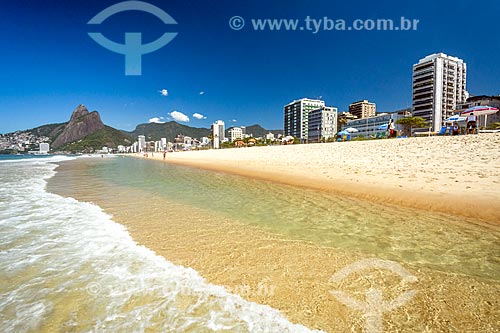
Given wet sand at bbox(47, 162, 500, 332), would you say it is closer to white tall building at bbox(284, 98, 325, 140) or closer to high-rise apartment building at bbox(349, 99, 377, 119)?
white tall building at bbox(284, 98, 325, 140)

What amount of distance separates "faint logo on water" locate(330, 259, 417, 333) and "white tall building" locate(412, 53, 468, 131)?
9488 cm

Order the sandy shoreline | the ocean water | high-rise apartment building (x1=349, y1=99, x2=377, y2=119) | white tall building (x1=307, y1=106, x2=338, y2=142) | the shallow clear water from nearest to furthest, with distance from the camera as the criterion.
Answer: the ocean water → the shallow clear water → the sandy shoreline → white tall building (x1=307, y1=106, x2=338, y2=142) → high-rise apartment building (x1=349, y1=99, x2=377, y2=119)

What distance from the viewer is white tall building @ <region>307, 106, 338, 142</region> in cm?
12588

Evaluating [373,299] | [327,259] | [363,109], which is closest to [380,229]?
[327,259]

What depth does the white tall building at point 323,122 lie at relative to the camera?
126 meters

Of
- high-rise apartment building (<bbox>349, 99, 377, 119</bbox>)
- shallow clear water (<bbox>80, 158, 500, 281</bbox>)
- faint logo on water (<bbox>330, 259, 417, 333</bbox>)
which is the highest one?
high-rise apartment building (<bbox>349, 99, 377, 119</bbox>)

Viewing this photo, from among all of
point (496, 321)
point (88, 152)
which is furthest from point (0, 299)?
point (88, 152)

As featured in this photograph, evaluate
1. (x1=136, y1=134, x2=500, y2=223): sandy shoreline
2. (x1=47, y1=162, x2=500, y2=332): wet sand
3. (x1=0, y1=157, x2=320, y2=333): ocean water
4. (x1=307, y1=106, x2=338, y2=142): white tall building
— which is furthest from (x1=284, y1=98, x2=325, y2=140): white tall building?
(x1=0, y1=157, x2=320, y2=333): ocean water

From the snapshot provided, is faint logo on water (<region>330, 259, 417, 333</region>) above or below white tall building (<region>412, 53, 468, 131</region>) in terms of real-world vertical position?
below

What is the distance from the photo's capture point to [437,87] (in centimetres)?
7750

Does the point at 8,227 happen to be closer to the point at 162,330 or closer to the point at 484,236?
the point at 162,330

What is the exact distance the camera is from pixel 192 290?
10.2 ft

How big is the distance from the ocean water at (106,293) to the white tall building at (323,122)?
126 m

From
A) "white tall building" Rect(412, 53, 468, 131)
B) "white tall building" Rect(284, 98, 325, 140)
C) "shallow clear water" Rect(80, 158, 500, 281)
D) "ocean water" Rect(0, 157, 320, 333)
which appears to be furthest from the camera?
"white tall building" Rect(284, 98, 325, 140)
